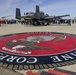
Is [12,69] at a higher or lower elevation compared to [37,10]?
lower

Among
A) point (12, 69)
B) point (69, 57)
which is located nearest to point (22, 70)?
point (12, 69)

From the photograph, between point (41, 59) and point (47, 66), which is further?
point (41, 59)

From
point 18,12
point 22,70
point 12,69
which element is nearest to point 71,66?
point 22,70

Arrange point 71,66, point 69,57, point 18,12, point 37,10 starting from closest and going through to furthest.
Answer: point 71,66 → point 69,57 → point 37,10 → point 18,12

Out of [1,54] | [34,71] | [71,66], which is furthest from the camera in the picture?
[1,54]

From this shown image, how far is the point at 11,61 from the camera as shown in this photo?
19.1 ft

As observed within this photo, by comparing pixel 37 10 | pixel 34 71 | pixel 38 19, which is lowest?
pixel 34 71

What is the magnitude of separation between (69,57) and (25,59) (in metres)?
1.90

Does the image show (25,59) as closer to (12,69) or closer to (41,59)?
(41,59)

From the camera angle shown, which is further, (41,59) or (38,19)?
(38,19)

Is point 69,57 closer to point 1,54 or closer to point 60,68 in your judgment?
point 60,68

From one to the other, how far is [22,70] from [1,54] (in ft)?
7.81

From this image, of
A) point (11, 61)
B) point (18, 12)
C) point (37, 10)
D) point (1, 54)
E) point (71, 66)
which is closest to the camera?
point (71, 66)

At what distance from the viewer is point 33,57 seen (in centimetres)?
637
